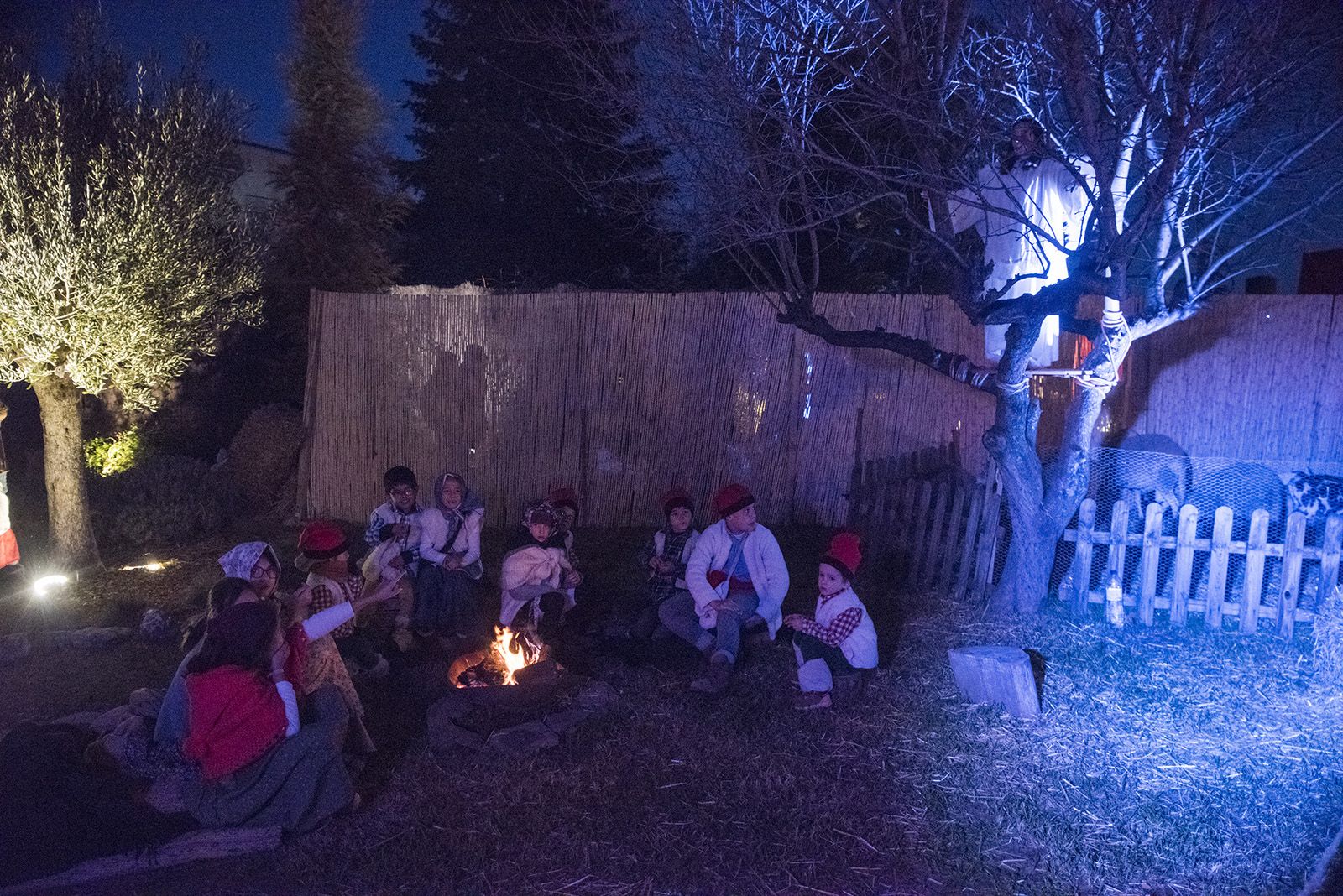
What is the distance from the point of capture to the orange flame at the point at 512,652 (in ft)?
18.6

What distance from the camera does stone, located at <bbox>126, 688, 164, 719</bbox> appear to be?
→ 4.70 metres

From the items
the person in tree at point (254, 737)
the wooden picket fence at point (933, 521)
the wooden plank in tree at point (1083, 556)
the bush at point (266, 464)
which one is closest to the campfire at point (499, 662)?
the person in tree at point (254, 737)

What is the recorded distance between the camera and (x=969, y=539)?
7375 millimetres

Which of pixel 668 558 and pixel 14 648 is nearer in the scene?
pixel 14 648

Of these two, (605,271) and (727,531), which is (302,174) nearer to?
(605,271)

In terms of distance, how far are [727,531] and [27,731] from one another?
12.6ft

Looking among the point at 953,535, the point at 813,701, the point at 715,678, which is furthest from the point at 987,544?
the point at 715,678

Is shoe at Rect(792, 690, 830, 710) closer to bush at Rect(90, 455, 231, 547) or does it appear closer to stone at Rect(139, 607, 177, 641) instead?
stone at Rect(139, 607, 177, 641)

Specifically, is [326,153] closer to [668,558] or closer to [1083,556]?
[668,558]

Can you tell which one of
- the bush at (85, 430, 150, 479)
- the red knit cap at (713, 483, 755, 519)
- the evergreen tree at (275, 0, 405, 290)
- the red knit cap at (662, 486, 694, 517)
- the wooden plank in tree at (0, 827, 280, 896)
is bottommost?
the wooden plank in tree at (0, 827, 280, 896)

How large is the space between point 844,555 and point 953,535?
216cm

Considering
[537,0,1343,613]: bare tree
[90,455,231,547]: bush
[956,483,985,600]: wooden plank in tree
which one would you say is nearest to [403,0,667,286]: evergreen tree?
[90,455,231,547]: bush

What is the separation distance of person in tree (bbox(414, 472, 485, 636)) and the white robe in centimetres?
402

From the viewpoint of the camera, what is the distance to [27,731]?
4.36 meters
